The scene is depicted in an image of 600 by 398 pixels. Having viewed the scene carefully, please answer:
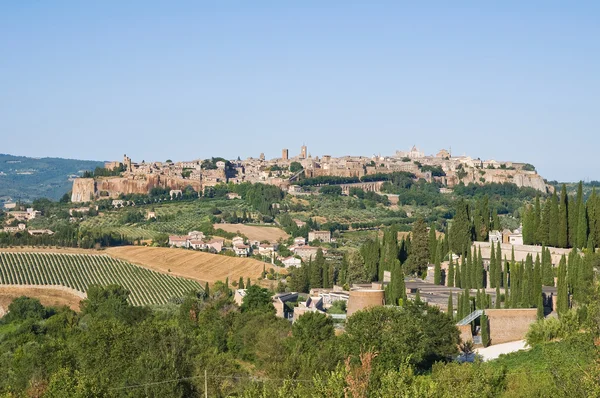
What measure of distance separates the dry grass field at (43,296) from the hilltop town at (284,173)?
63.1m

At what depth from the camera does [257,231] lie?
93750mm

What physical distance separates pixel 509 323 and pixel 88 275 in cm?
3935

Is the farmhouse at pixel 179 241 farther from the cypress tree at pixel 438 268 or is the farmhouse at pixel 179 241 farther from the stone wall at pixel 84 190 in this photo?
the stone wall at pixel 84 190

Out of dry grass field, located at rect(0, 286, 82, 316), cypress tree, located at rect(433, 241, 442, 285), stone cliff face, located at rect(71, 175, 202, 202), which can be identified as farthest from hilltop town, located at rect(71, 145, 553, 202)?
cypress tree, located at rect(433, 241, 442, 285)

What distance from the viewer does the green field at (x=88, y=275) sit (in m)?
66.6

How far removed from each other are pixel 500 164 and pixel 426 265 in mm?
104292

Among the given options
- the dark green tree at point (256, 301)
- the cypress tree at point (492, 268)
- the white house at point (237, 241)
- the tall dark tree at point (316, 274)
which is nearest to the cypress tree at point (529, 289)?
the cypress tree at point (492, 268)

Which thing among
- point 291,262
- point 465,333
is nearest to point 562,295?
point 465,333

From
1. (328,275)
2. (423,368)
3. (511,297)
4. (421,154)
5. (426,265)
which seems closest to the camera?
(423,368)

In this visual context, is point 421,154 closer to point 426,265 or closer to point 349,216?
point 349,216

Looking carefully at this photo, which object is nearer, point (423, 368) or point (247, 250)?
point (423, 368)

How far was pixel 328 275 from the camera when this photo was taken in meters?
54.6

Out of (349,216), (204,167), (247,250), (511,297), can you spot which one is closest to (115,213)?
(349,216)

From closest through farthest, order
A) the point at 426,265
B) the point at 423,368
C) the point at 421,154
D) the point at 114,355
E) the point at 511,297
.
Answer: the point at 114,355 < the point at 423,368 < the point at 511,297 < the point at 426,265 < the point at 421,154
